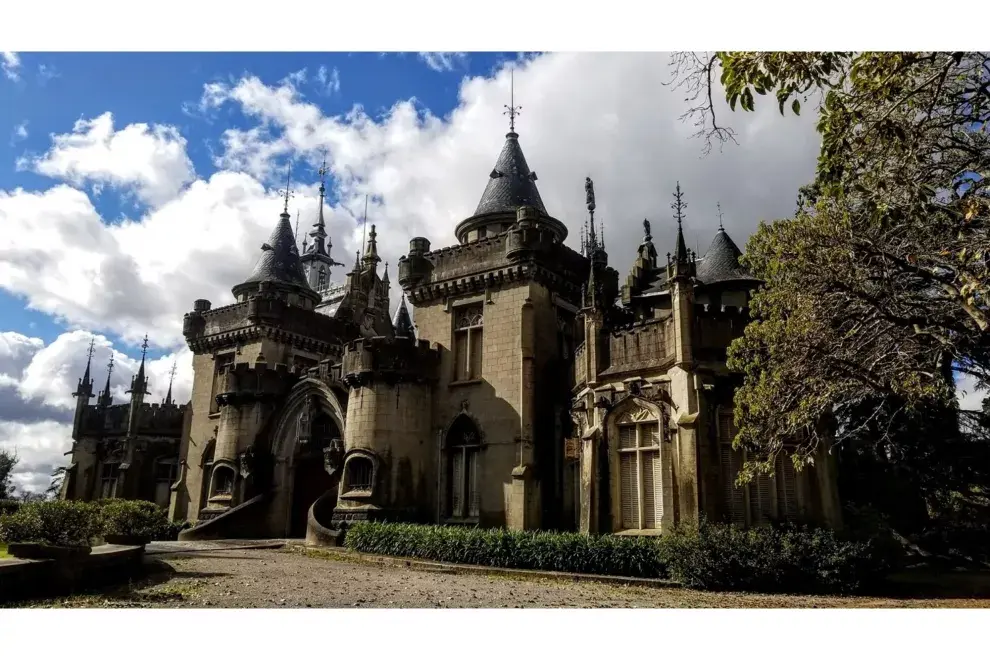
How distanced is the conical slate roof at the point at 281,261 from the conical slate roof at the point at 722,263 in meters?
21.7

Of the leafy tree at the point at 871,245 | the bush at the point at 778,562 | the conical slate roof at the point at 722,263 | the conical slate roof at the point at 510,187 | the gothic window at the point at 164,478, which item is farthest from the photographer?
the gothic window at the point at 164,478

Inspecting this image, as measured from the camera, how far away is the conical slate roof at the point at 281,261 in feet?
119

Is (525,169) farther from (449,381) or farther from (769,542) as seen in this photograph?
(769,542)

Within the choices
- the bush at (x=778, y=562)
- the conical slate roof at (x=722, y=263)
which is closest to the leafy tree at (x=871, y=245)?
the bush at (x=778, y=562)

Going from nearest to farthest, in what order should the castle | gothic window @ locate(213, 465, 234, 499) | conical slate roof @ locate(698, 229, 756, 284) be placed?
the castle → conical slate roof @ locate(698, 229, 756, 284) → gothic window @ locate(213, 465, 234, 499)

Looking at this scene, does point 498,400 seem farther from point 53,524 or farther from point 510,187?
point 53,524

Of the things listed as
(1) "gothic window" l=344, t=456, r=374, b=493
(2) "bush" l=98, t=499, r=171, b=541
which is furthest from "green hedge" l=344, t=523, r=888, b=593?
(2) "bush" l=98, t=499, r=171, b=541

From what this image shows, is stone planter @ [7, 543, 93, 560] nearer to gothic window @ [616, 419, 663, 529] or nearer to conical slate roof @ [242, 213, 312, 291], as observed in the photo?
gothic window @ [616, 419, 663, 529]

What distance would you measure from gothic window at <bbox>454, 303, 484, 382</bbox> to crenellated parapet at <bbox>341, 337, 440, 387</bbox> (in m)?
1.06

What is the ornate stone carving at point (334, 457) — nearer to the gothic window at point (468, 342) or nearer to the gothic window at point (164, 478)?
the gothic window at point (468, 342)

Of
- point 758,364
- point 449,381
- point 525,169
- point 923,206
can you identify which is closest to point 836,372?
point 758,364

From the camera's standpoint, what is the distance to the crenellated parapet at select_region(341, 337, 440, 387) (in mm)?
23609

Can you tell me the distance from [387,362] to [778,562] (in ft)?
45.5

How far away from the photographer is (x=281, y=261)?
3697cm
